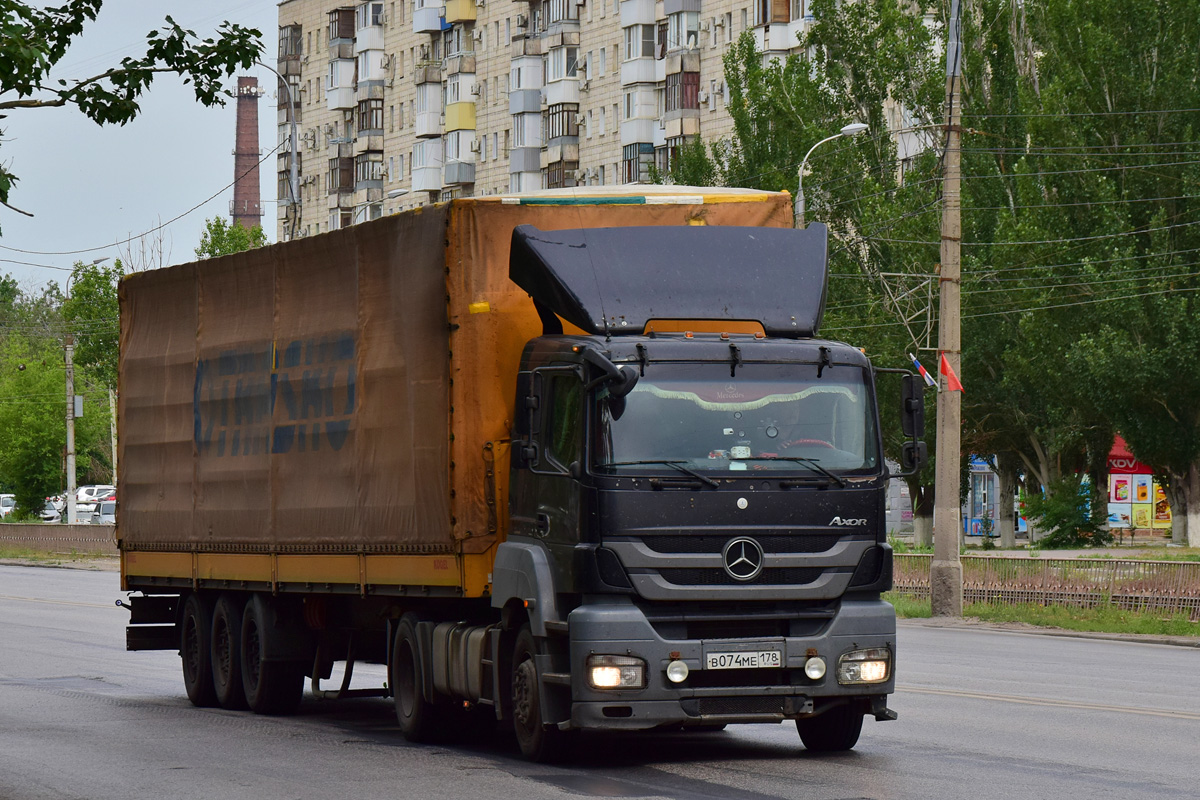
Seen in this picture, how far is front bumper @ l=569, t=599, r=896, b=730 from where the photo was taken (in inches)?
468

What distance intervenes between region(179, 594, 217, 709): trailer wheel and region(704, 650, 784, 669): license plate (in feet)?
23.1

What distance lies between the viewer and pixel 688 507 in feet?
39.7

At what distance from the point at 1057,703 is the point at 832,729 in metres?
Result: 3.72

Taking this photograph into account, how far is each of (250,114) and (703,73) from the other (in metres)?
56.1

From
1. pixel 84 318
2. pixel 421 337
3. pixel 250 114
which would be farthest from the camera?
pixel 250 114

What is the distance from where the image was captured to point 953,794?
36.0 feet

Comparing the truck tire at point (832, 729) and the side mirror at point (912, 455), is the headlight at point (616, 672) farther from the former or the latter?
the side mirror at point (912, 455)

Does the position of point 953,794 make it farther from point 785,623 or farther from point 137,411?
point 137,411

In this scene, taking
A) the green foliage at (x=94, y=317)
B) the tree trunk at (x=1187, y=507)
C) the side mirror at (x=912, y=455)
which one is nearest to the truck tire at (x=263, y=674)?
the side mirror at (x=912, y=455)

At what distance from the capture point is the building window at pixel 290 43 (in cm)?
11256

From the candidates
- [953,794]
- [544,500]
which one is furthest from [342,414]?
[953,794]

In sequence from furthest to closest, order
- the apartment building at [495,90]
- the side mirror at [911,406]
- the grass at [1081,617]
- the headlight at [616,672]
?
1. the apartment building at [495,90]
2. the grass at [1081,617]
3. the side mirror at [911,406]
4. the headlight at [616,672]

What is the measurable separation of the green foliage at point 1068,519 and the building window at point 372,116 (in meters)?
59.0

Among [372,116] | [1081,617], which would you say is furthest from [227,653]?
[372,116]
